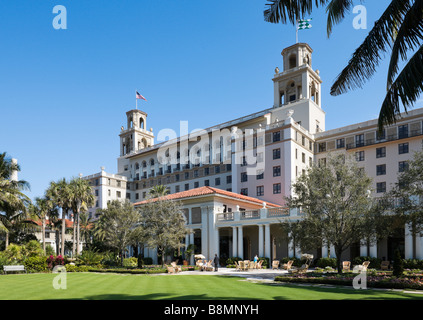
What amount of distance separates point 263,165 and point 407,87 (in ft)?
169

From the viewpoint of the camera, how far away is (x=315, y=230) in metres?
26.1

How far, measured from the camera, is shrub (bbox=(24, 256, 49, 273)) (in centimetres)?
3566

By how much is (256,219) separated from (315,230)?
1885cm

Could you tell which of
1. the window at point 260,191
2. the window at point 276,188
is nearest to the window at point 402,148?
the window at point 276,188

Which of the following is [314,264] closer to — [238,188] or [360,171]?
[360,171]

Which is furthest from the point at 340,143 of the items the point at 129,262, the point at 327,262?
the point at 129,262

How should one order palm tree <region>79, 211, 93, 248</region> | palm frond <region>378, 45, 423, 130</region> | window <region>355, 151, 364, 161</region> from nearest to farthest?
palm frond <region>378, 45, 423, 130</region>, window <region>355, 151, 364, 161</region>, palm tree <region>79, 211, 93, 248</region>

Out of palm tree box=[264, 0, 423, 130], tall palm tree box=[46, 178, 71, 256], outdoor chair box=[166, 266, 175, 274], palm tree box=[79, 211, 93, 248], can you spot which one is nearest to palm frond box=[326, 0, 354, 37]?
palm tree box=[264, 0, 423, 130]

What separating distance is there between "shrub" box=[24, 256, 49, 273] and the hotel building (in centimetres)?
1769

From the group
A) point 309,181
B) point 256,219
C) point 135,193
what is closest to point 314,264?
point 256,219

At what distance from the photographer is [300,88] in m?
72.5

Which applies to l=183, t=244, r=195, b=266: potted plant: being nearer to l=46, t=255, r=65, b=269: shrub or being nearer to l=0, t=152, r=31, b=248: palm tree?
l=46, t=255, r=65, b=269: shrub

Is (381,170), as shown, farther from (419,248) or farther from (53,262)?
(53,262)

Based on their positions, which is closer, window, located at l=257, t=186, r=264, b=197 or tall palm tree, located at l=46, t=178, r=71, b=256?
tall palm tree, located at l=46, t=178, r=71, b=256
